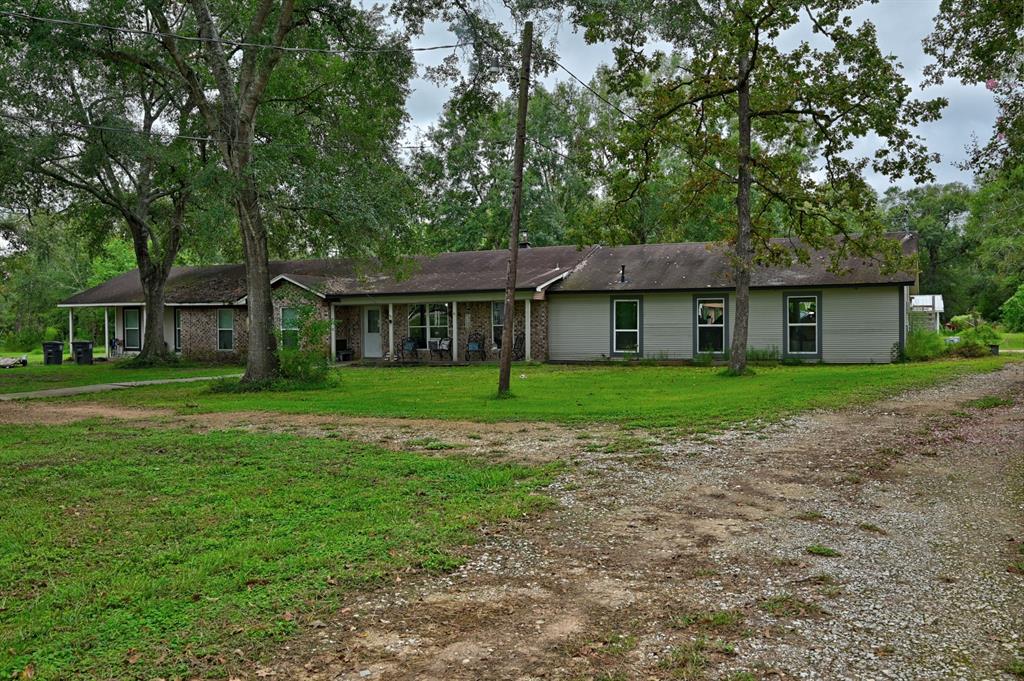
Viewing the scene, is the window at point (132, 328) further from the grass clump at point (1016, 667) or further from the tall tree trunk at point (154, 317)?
the grass clump at point (1016, 667)

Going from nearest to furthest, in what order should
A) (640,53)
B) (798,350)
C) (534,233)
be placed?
1. (640,53)
2. (798,350)
3. (534,233)

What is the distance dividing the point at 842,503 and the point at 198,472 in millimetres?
5791

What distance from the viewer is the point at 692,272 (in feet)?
78.4

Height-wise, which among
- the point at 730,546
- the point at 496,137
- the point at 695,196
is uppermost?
the point at 496,137

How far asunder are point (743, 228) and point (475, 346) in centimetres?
1003

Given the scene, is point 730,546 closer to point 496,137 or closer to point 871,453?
point 871,453

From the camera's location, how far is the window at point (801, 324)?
2214 centimetres

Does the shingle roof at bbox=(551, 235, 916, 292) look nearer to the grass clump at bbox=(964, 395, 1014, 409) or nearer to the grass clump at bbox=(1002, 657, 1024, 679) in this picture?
the grass clump at bbox=(964, 395, 1014, 409)

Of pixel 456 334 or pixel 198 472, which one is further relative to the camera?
pixel 456 334

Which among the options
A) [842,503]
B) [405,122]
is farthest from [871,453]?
[405,122]

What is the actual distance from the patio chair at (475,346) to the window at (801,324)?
983 cm

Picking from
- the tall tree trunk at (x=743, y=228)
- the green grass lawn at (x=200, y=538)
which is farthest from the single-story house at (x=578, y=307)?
the green grass lawn at (x=200, y=538)

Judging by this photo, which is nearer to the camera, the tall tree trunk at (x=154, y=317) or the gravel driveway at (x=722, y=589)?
the gravel driveway at (x=722, y=589)

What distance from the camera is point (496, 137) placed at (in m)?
37.5
